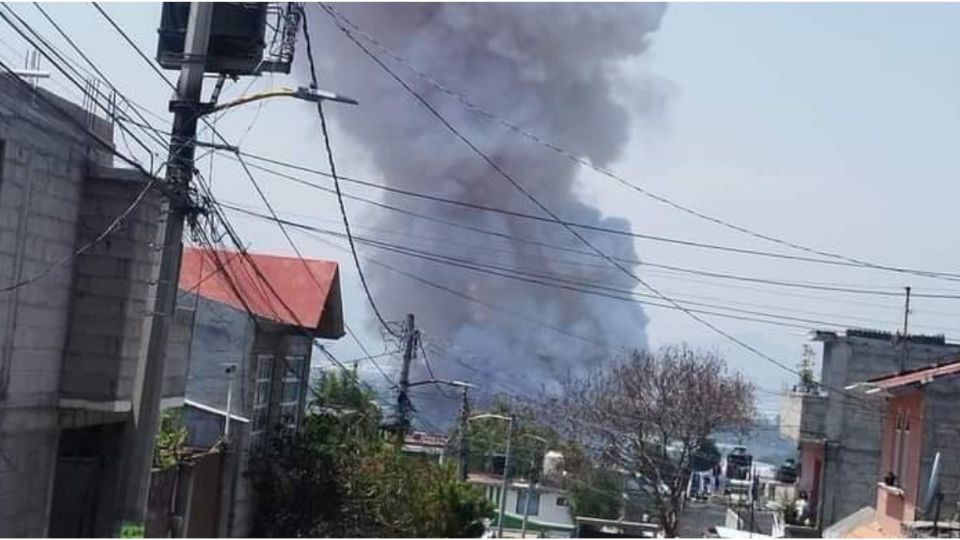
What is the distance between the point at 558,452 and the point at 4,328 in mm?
20818

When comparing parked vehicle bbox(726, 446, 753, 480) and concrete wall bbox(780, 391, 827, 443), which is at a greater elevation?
concrete wall bbox(780, 391, 827, 443)

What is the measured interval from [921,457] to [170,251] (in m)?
8.85

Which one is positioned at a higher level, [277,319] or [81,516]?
[277,319]

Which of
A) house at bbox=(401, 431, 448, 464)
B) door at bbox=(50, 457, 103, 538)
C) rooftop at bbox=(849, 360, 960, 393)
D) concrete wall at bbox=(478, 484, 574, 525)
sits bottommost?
concrete wall at bbox=(478, 484, 574, 525)

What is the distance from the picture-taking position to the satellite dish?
14766 millimetres

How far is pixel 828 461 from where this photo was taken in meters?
28.5

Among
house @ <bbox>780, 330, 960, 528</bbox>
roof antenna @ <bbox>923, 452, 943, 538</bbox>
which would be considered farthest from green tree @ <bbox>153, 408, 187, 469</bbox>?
house @ <bbox>780, 330, 960, 528</bbox>

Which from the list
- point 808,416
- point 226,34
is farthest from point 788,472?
point 226,34

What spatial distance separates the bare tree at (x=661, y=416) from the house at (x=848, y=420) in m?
1.60

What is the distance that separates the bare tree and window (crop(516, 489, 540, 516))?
7.42 feet

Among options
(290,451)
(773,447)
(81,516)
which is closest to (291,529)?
(290,451)

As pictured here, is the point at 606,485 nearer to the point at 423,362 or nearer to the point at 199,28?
the point at 423,362

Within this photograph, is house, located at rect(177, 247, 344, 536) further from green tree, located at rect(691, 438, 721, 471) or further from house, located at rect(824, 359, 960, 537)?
green tree, located at rect(691, 438, 721, 471)

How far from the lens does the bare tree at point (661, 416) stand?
26.4 m
